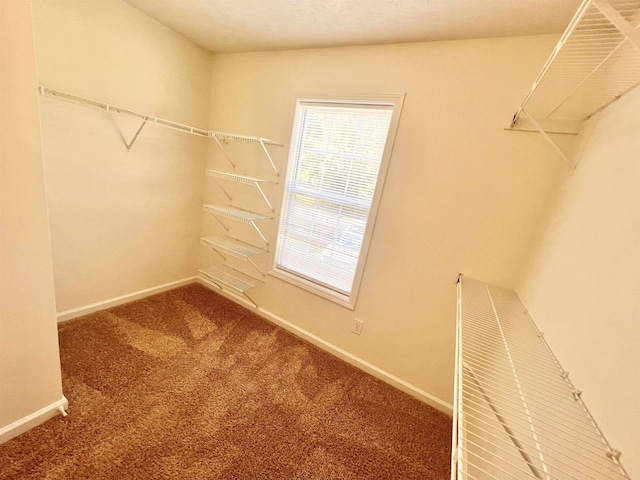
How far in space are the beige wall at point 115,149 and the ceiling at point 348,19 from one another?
294mm

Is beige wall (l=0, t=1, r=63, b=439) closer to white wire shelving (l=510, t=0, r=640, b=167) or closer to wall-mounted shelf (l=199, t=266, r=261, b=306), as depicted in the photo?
wall-mounted shelf (l=199, t=266, r=261, b=306)

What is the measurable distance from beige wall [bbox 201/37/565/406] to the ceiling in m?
0.09

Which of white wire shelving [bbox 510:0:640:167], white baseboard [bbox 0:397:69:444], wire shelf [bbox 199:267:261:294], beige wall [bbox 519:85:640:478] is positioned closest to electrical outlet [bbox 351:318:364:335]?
wire shelf [bbox 199:267:261:294]

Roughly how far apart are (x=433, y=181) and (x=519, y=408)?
123cm

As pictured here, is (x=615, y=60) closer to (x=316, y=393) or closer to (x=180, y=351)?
(x=316, y=393)

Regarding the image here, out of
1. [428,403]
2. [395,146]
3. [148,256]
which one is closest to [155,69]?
[148,256]

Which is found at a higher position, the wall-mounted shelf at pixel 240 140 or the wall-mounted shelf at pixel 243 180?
the wall-mounted shelf at pixel 240 140

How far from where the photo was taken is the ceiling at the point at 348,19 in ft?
3.95

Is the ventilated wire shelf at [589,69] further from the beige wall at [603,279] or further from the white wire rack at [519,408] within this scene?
the white wire rack at [519,408]

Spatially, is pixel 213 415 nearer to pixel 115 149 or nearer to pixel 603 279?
pixel 603 279

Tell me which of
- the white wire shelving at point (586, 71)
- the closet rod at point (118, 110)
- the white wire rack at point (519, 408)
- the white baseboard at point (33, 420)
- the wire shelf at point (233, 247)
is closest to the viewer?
the white wire rack at point (519, 408)

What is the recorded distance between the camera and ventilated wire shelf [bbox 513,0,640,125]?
2.88 feet

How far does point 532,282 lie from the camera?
131 cm

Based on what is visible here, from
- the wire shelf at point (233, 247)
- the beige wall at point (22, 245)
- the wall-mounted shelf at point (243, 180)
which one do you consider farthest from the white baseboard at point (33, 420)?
the wall-mounted shelf at point (243, 180)
